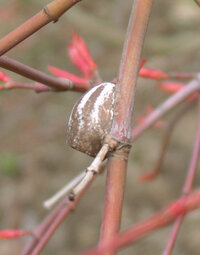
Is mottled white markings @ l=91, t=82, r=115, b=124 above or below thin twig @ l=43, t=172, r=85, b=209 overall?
above

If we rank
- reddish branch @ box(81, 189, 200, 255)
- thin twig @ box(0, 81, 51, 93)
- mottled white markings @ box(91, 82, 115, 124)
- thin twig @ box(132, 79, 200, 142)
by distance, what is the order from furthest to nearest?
thin twig @ box(132, 79, 200, 142), thin twig @ box(0, 81, 51, 93), mottled white markings @ box(91, 82, 115, 124), reddish branch @ box(81, 189, 200, 255)

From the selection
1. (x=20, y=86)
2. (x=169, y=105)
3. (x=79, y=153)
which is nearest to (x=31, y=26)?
(x=20, y=86)

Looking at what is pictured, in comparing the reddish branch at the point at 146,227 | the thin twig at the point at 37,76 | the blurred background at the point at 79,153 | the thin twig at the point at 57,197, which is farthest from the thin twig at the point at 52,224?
the blurred background at the point at 79,153

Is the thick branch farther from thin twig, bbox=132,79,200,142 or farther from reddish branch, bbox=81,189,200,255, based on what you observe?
A: thin twig, bbox=132,79,200,142

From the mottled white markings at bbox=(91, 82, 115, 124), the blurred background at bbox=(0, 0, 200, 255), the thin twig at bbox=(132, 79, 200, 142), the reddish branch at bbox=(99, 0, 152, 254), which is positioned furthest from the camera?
the blurred background at bbox=(0, 0, 200, 255)

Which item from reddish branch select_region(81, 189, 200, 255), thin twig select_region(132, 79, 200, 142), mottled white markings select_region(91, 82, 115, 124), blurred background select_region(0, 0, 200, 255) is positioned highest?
blurred background select_region(0, 0, 200, 255)

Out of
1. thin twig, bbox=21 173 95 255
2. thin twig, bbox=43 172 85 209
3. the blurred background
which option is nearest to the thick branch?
thin twig, bbox=43 172 85 209

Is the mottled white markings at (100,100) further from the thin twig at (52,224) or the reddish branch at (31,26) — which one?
the thin twig at (52,224)

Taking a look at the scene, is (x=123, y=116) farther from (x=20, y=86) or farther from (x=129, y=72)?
(x=20, y=86)
